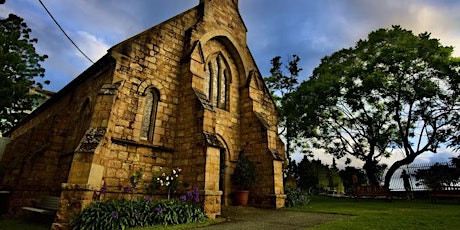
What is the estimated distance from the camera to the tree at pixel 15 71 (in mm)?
16078

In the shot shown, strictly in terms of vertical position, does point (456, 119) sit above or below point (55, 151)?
above

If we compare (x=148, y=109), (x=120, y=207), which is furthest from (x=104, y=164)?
(x=148, y=109)

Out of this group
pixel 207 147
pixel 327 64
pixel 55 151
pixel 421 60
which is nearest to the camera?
pixel 207 147

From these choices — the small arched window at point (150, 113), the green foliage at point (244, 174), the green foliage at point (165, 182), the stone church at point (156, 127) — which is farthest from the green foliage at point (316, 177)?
the small arched window at point (150, 113)

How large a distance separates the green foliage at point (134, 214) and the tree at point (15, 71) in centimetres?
1474

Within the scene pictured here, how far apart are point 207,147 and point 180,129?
2.01m

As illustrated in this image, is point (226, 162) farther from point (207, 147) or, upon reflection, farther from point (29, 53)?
point (29, 53)

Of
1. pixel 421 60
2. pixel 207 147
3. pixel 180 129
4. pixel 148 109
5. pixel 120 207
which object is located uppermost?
pixel 421 60

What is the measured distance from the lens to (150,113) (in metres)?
9.86

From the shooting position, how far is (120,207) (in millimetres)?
6719

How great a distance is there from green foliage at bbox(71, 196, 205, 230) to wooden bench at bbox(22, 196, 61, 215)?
1979 mm

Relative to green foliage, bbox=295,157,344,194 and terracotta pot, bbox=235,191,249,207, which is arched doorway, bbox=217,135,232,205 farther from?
green foliage, bbox=295,157,344,194

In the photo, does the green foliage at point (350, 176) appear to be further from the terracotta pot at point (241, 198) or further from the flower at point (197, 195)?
the flower at point (197, 195)

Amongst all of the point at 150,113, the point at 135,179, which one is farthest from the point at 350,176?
the point at 135,179
